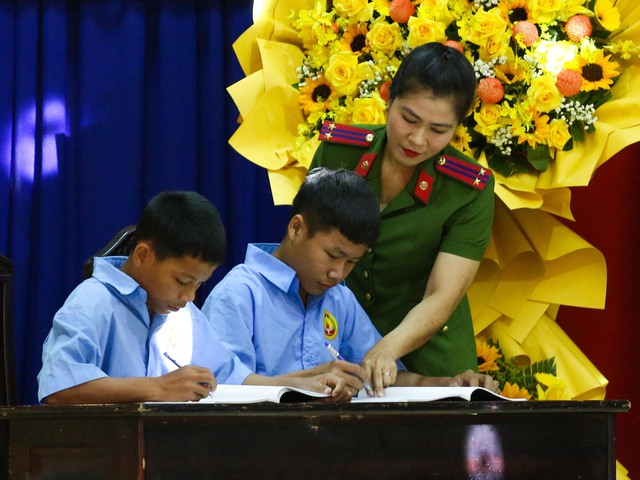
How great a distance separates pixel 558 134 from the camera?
99.3 inches

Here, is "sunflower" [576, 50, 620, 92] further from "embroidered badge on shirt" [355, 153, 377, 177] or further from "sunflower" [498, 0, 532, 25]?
"embroidered badge on shirt" [355, 153, 377, 177]

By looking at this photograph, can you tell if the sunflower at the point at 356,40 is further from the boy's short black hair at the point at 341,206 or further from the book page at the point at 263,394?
the book page at the point at 263,394

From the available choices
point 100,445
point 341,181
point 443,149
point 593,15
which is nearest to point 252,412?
point 100,445

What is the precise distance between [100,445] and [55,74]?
6.66 feet

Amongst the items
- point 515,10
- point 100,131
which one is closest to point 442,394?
point 515,10

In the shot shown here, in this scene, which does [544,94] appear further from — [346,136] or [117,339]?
[117,339]

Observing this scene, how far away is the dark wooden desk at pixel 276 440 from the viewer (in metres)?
1.21

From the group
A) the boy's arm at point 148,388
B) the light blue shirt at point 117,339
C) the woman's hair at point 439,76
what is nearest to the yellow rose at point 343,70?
the woman's hair at point 439,76

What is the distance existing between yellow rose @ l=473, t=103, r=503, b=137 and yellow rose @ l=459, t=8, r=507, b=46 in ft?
0.49

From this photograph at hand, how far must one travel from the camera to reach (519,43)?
8.35 feet

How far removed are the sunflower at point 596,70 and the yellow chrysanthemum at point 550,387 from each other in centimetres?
70

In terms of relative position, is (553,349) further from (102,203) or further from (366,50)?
(102,203)

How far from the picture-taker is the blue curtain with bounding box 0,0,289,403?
305 cm

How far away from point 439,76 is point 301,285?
0.50 metres
